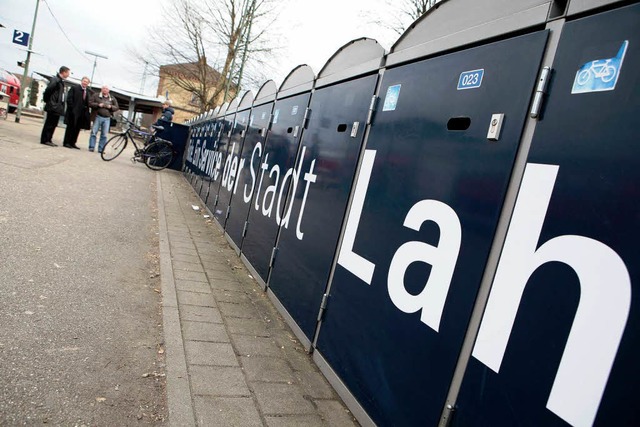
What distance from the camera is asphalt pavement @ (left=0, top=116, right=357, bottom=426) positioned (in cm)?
197

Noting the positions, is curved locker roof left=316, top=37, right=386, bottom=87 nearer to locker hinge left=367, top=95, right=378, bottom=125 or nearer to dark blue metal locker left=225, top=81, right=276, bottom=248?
locker hinge left=367, top=95, right=378, bottom=125

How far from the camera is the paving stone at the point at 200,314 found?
3.04 m

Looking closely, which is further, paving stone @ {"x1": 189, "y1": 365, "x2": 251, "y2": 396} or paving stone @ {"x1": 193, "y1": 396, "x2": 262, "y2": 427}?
paving stone @ {"x1": 189, "y1": 365, "x2": 251, "y2": 396}

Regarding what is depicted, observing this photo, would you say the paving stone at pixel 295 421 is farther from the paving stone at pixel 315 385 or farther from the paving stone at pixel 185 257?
the paving stone at pixel 185 257

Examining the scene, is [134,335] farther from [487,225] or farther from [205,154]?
[205,154]

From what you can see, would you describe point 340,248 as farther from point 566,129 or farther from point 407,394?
point 566,129

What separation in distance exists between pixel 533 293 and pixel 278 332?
2.19 m

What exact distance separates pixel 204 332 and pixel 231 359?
1.27ft

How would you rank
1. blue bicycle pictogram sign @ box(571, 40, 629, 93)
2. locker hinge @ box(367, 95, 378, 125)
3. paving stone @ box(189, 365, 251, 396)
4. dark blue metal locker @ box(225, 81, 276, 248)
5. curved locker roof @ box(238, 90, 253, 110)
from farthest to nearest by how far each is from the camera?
curved locker roof @ box(238, 90, 253, 110)
dark blue metal locker @ box(225, 81, 276, 248)
locker hinge @ box(367, 95, 378, 125)
paving stone @ box(189, 365, 251, 396)
blue bicycle pictogram sign @ box(571, 40, 629, 93)

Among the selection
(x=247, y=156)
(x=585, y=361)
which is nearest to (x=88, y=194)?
(x=247, y=156)

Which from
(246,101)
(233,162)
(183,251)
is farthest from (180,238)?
(246,101)

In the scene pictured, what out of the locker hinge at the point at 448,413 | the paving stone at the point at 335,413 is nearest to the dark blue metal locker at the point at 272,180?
the paving stone at the point at 335,413

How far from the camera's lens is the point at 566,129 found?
54.9 inches

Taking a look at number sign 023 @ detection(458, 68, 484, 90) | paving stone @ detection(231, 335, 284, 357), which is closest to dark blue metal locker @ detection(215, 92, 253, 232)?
paving stone @ detection(231, 335, 284, 357)
